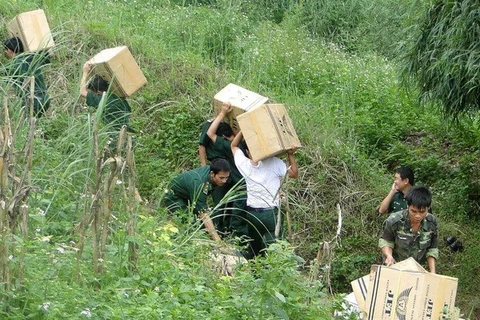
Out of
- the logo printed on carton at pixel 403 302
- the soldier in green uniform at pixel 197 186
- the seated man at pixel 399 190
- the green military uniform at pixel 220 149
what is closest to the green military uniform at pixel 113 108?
the green military uniform at pixel 220 149

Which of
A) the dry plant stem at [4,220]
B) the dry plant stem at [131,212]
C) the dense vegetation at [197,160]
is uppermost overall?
the dry plant stem at [4,220]

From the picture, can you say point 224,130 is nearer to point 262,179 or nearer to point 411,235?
point 262,179

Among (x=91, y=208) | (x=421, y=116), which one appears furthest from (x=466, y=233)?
(x=91, y=208)

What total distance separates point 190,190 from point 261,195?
0.58 metres

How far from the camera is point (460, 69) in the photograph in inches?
325

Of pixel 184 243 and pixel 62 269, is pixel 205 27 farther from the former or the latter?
pixel 62 269

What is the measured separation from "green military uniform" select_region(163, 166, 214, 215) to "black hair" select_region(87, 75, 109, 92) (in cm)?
Answer: 126

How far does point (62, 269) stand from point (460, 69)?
4.03 meters

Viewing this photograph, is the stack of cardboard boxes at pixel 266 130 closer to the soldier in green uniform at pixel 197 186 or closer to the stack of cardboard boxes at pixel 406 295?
the soldier in green uniform at pixel 197 186

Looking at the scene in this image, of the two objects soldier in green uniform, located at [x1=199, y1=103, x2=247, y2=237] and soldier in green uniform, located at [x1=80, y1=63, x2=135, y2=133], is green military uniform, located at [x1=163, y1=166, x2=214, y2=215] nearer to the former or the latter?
soldier in green uniform, located at [x1=199, y1=103, x2=247, y2=237]

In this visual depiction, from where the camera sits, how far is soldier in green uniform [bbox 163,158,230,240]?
26.3 feet

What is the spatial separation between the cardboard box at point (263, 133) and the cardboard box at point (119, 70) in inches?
51.0

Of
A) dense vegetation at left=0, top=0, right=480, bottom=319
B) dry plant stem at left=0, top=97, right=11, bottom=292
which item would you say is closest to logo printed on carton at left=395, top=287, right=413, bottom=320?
dense vegetation at left=0, top=0, right=480, bottom=319

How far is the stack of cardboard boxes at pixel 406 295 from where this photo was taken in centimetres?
635
